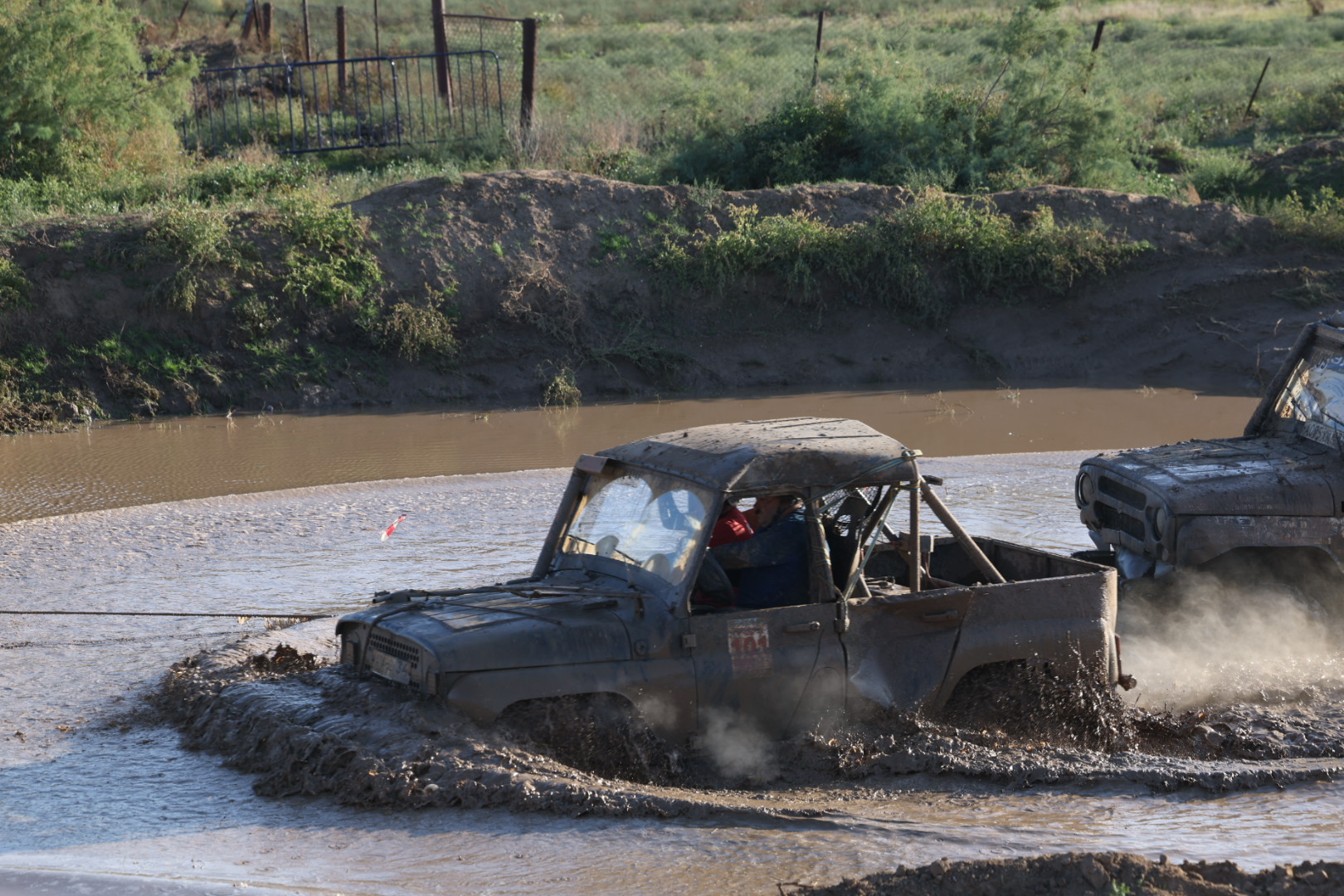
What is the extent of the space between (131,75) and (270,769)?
19.4m

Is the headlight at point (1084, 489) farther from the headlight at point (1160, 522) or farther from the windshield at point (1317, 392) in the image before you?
the windshield at point (1317, 392)

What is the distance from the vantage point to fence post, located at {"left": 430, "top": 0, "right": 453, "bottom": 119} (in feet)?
79.0

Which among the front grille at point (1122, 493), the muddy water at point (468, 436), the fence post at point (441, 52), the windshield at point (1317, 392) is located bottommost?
the muddy water at point (468, 436)

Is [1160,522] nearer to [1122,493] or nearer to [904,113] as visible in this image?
[1122,493]

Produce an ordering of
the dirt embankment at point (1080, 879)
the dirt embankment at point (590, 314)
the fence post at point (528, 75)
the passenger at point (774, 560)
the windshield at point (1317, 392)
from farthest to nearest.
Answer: the fence post at point (528, 75) → the dirt embankment at point (590, 314) → the windshield at point (1317, 392) → the passenger at point (774, 560) → the dirt embankment at point (1080, 879)

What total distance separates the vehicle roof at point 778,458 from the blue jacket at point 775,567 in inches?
11.0

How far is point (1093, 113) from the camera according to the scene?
23.9m

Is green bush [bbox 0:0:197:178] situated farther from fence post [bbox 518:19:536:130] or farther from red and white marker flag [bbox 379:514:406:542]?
red and white marker flag [bbox 379:514:406:542]

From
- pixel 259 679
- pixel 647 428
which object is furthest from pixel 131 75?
pixel 259 679

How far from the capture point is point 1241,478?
7.83 m

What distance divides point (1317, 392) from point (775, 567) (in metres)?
4.76

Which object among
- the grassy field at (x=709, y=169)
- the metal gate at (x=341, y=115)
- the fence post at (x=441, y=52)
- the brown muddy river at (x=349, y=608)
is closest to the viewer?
the brown muddy river at (x=349, y=608)

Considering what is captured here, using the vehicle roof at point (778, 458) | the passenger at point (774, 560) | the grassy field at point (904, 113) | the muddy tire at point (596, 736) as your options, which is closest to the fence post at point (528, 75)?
the grassy field at point (904, 113)

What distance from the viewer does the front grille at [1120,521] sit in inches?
315
